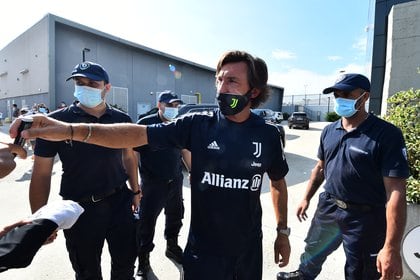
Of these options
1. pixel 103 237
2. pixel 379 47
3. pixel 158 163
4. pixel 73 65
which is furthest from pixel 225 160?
pixel 73 65

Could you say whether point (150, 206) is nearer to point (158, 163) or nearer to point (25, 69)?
point (158, 163)

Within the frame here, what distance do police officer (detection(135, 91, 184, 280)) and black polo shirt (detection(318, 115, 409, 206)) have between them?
177 cm

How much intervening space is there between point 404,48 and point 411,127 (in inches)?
167

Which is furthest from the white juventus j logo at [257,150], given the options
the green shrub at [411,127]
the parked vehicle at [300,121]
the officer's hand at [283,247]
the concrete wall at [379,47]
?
the parked vehicle at [300,121]

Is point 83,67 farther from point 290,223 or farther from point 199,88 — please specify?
point 199,88

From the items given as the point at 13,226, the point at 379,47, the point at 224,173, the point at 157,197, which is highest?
the point at 379,47

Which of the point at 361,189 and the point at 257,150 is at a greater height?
the point at 257,150

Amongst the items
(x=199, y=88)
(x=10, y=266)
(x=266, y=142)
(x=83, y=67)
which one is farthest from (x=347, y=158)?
(x=199, y=88)

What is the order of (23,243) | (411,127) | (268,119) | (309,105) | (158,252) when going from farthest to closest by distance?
(309,105) → (268,119) → (158,252) → (411,127) → (23,243)

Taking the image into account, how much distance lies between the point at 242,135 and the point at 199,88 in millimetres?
31391

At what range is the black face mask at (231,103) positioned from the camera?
1.69 meters

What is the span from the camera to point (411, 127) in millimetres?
3029

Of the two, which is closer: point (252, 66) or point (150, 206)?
point (252, 66)

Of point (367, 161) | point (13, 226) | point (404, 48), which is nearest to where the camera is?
point (13, 226)
